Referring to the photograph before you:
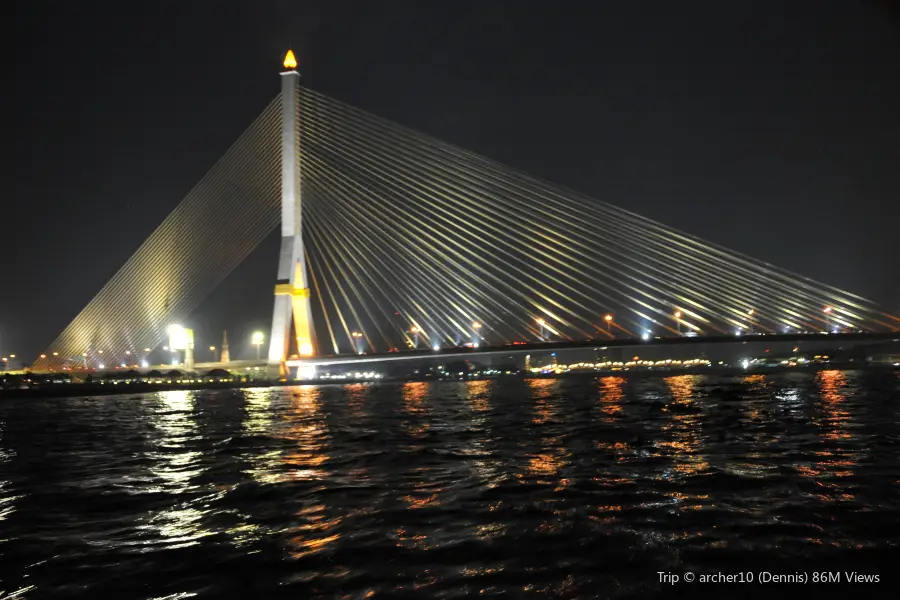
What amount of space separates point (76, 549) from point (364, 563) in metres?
2.50

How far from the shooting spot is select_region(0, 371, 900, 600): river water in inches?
175

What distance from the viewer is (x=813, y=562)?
458 centimetres

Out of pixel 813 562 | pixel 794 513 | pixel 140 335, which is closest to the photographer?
pixel 813 562

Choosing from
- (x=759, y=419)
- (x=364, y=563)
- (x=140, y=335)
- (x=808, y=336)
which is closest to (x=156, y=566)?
(x=364, y=563)

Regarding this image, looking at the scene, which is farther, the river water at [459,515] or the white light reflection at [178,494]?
the white light reflection at [178,494]

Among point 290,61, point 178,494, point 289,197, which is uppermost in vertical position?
point 290,61

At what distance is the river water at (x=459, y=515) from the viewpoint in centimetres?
445

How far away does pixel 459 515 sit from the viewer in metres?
6.22

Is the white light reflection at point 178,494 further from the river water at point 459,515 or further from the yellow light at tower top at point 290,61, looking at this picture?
the yellow light at tower top at point 290,61

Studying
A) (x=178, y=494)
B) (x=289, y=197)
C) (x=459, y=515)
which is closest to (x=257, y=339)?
(x=289, y=197)

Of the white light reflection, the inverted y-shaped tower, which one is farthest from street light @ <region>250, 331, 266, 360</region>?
the white light reflection

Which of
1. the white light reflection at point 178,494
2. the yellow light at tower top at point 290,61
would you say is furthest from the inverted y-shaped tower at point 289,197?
the white light reflection at point 178,494

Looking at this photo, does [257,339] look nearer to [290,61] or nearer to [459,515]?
[290,61]

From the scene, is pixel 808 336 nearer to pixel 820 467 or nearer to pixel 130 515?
pixel 820 467
